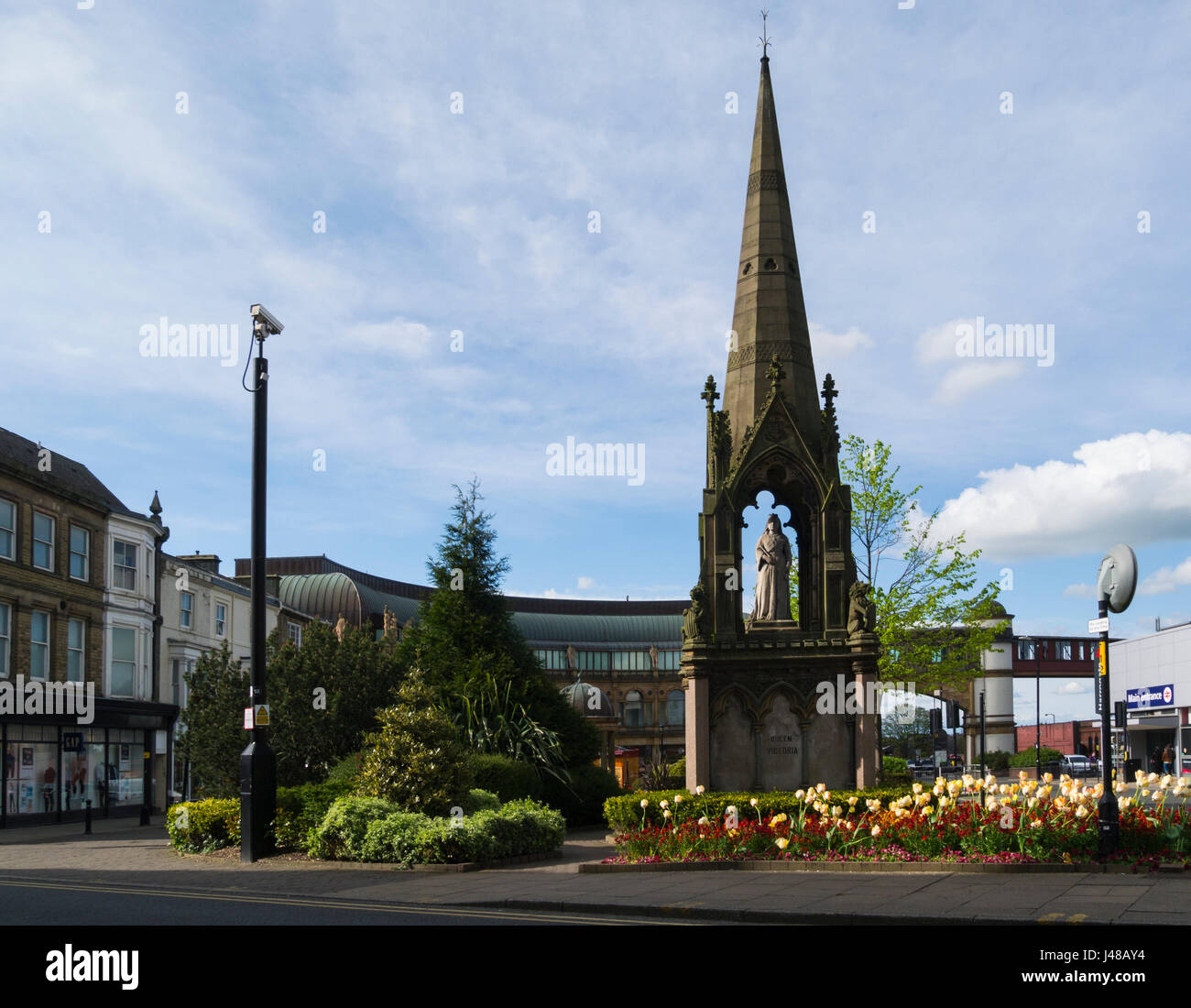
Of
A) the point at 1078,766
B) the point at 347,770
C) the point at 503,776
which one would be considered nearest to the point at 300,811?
the point at 347,770

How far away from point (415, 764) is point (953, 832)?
9.06 metres

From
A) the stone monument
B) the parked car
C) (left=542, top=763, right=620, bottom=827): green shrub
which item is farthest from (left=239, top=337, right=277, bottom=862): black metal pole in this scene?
the parked car

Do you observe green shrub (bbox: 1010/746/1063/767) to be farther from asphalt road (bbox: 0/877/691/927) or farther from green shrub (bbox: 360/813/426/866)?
asphalt road (bbox: 0/877/691/927)

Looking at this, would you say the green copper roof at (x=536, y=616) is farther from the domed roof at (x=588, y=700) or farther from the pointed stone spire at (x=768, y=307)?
the pointed stone spire at (x=768, y=307)

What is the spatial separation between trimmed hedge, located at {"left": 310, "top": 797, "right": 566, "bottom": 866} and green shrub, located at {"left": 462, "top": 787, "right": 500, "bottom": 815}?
60.2 inches

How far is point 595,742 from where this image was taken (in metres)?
32.5

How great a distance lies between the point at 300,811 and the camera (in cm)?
2095

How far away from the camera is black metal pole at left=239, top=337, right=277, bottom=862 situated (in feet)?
65.4

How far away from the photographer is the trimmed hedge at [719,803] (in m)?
20.0

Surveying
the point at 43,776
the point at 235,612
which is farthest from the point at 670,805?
the point at 235,612

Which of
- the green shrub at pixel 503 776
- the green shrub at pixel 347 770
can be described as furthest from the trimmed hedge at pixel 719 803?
the green shrub at pixel 347 770

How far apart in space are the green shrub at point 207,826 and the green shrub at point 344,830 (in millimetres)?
2837
